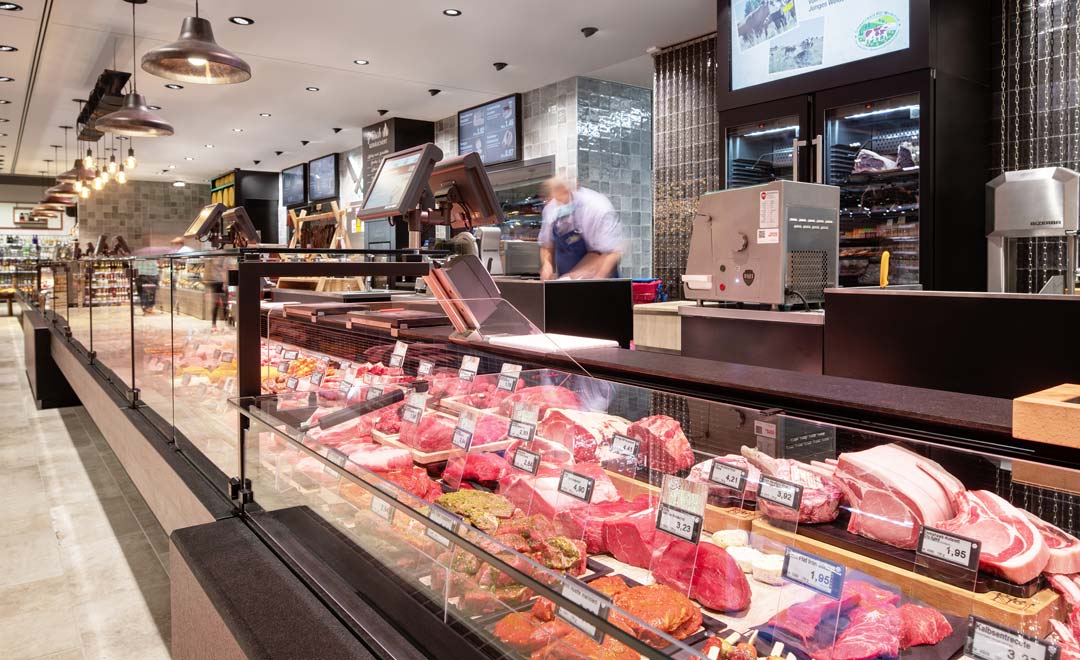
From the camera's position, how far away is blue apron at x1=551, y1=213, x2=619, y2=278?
499 cm

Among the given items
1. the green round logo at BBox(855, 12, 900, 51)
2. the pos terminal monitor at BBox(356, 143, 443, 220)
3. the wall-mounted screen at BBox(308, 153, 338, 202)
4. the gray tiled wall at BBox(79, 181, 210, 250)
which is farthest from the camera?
the gray tiled wall at BBox(79, 181, 210, 250)

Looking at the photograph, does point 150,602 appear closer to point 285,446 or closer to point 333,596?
point 285,446

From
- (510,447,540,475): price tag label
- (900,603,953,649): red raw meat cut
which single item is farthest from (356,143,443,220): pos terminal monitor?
(900,603,953,649): red raw meat cut

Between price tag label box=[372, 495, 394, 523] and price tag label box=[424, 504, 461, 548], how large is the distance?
12 cm

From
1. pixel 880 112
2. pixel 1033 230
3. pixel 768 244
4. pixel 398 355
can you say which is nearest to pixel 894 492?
pixel 398 355

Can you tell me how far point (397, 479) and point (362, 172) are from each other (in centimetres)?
915

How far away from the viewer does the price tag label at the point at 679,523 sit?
98 cm

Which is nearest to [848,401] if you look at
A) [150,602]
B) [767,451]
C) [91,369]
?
[767,451]

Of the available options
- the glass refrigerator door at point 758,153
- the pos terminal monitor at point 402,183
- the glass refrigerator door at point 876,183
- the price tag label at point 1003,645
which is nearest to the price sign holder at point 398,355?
the pos terminal monitor at point 402,183

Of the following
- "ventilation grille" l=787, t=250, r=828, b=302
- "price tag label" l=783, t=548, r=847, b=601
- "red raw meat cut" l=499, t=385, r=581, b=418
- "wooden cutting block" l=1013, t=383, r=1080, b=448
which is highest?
"ventilation grille" l=787, t=250, r=828, b=302

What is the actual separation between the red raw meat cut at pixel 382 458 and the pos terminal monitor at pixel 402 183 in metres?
1.19

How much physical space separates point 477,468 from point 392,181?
1.53 meters

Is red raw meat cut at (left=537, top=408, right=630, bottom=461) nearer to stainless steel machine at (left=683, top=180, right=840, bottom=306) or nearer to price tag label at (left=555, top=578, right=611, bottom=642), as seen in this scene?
price tag label at (left=555, top=578, right=611, bottom=642)

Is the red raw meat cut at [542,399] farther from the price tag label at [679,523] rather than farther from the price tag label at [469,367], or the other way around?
the price tag label at [679,523]
